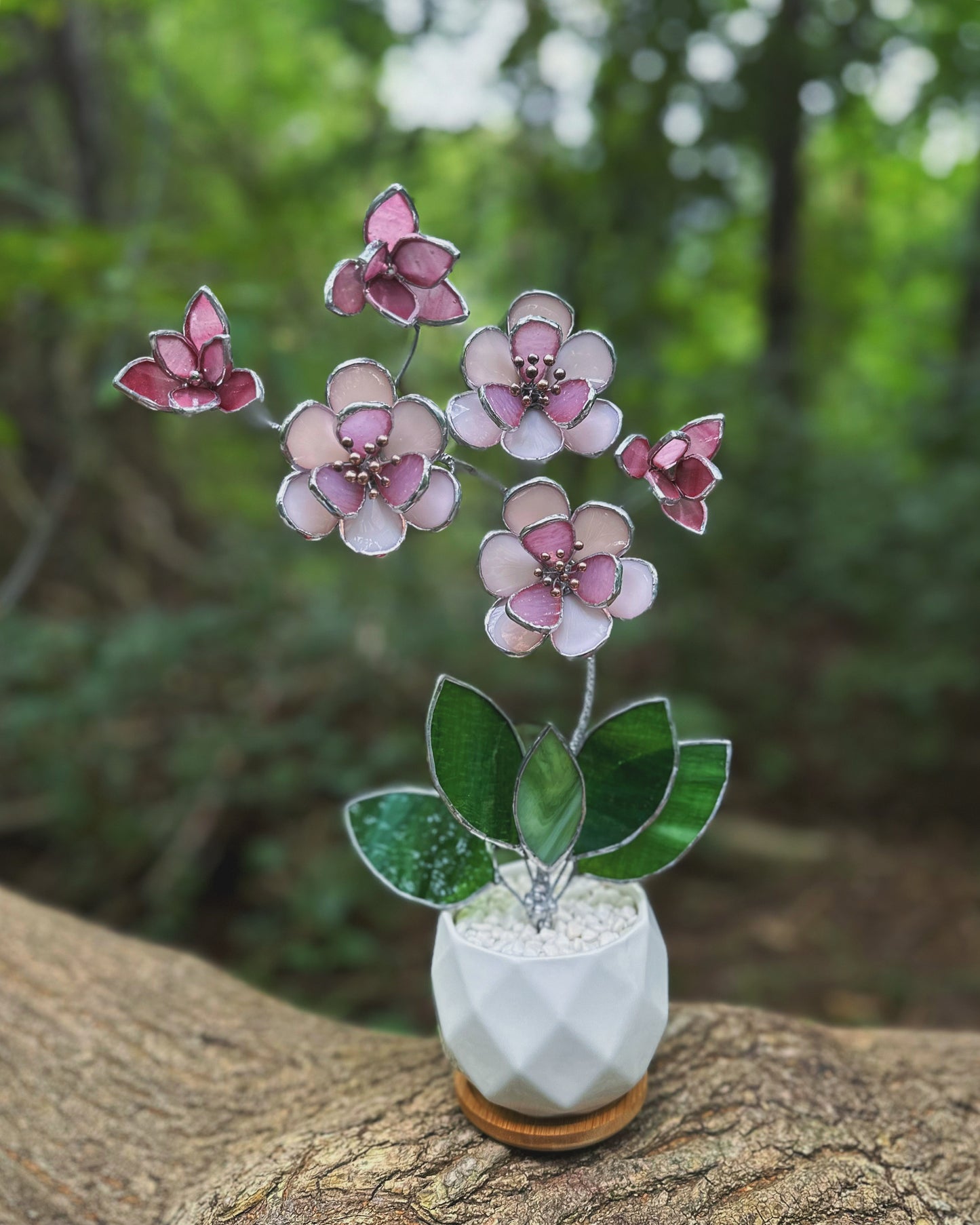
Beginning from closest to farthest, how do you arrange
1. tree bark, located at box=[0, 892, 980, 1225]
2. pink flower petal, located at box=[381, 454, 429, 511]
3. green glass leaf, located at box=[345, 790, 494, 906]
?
1. pink flower petal, located at box=[381, 454, 429, 511]
2. tree bark, located at box=[0, 892, 980, 1225]
3. green glass leaf, located at box=[345, 790, 494, 906]

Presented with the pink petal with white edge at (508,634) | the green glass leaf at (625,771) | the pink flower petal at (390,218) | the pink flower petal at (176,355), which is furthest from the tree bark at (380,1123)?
the pink flower petal at (390,218)

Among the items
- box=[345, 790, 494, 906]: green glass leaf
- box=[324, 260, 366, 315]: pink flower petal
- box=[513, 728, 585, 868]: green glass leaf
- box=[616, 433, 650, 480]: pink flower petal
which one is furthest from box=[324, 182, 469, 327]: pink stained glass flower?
box=[345, 790, 494, 906]: green glass leaf

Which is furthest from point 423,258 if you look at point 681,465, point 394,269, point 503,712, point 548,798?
point 548,798

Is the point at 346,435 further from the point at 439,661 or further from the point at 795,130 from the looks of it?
the point at 795,130

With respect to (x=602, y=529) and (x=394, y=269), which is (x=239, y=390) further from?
(x=602, y=529)

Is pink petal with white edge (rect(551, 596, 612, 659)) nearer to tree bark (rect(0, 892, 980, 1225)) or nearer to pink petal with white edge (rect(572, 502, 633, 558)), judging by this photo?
pink petal with white edge (rect(572, 502, 633, 558))

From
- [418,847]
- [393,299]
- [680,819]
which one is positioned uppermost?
[393,299]

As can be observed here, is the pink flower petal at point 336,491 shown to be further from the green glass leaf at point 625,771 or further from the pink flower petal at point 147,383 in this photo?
the green glass leaf at point 625,771
